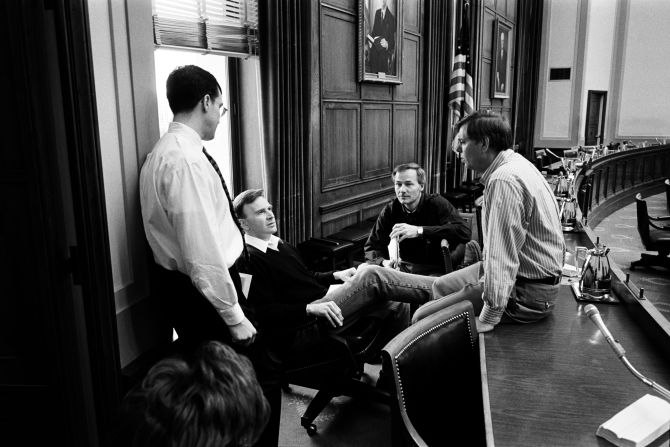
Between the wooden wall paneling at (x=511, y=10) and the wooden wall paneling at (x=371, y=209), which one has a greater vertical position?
the wooden wall paneling at (x=511, y=10)

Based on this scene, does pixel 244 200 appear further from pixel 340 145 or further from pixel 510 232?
pixel 340 145

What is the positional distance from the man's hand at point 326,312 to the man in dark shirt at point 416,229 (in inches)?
43.6

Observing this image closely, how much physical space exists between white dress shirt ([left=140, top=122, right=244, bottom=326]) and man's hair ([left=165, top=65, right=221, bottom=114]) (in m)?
0.09

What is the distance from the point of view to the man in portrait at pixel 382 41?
5.61 metres

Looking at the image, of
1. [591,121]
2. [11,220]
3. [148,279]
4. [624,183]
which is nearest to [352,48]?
[148,279]

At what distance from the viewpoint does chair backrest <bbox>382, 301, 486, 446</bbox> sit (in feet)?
5.34

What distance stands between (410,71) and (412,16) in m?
0.65

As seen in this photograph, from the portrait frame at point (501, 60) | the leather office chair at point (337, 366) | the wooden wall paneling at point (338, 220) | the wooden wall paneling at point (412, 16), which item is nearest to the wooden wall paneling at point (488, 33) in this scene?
the portrait frame at point (501, 60)

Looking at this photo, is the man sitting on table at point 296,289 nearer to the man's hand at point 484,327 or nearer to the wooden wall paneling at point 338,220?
the man's hand at point 484,327

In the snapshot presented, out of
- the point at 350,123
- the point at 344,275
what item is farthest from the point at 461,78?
the point at 344,275

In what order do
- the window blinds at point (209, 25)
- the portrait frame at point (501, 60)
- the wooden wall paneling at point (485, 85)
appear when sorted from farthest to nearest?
the portrait frame at point (501, 60) → the wooden wall paneling at point (485, 85) → the window blinds at point (209, 25)

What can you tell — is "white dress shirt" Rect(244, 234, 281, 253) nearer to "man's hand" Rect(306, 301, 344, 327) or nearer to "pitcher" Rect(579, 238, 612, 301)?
"man's hand" Rect(306, 301, 344, 327)

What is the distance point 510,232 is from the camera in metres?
2.05

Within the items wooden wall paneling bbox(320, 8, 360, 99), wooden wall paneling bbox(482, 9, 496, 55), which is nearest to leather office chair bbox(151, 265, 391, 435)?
wooden wall paneling bbox(320, 8, 360, 99)
